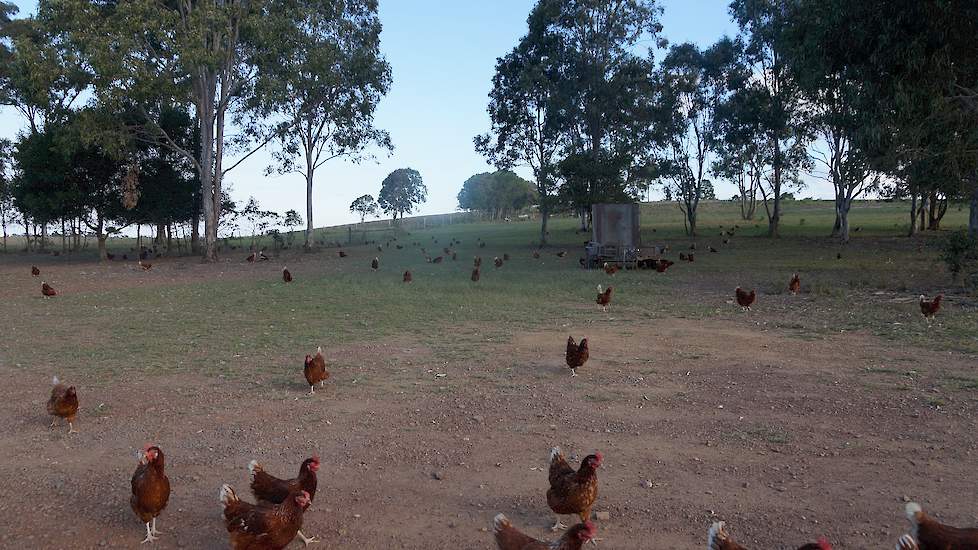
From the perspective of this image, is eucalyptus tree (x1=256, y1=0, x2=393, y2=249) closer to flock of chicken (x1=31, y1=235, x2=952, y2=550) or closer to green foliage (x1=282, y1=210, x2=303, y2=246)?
green foliage (x1=282, y1=210, x2=303, y2=246)

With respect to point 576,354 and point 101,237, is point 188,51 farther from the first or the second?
point 576,354

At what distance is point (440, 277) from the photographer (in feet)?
81.3

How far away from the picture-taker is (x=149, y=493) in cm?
488

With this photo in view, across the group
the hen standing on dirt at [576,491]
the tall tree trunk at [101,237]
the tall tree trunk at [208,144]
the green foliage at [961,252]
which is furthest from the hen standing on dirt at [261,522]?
the tall tree trunk at [101,237]

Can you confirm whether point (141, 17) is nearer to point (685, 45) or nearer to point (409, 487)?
point (409, 487)

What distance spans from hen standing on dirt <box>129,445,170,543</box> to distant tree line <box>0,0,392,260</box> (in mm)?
26354

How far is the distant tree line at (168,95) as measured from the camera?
2762 cm

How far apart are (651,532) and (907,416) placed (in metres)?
4.25

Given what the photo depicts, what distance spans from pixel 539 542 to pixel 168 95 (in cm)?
3097

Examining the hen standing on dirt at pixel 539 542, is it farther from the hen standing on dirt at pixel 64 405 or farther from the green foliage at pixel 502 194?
the green foliage at pixel 502 194

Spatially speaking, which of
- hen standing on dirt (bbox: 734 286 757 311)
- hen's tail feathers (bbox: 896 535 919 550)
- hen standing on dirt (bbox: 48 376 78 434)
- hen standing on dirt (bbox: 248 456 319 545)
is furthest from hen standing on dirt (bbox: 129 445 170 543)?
hen standing on dirt (bbox: 734 286 757 311)

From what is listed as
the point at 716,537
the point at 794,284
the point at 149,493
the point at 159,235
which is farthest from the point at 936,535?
the point at 159,235

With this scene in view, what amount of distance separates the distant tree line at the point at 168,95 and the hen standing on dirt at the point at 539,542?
2827 cm

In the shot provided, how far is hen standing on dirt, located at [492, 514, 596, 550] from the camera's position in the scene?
13.1 feet
